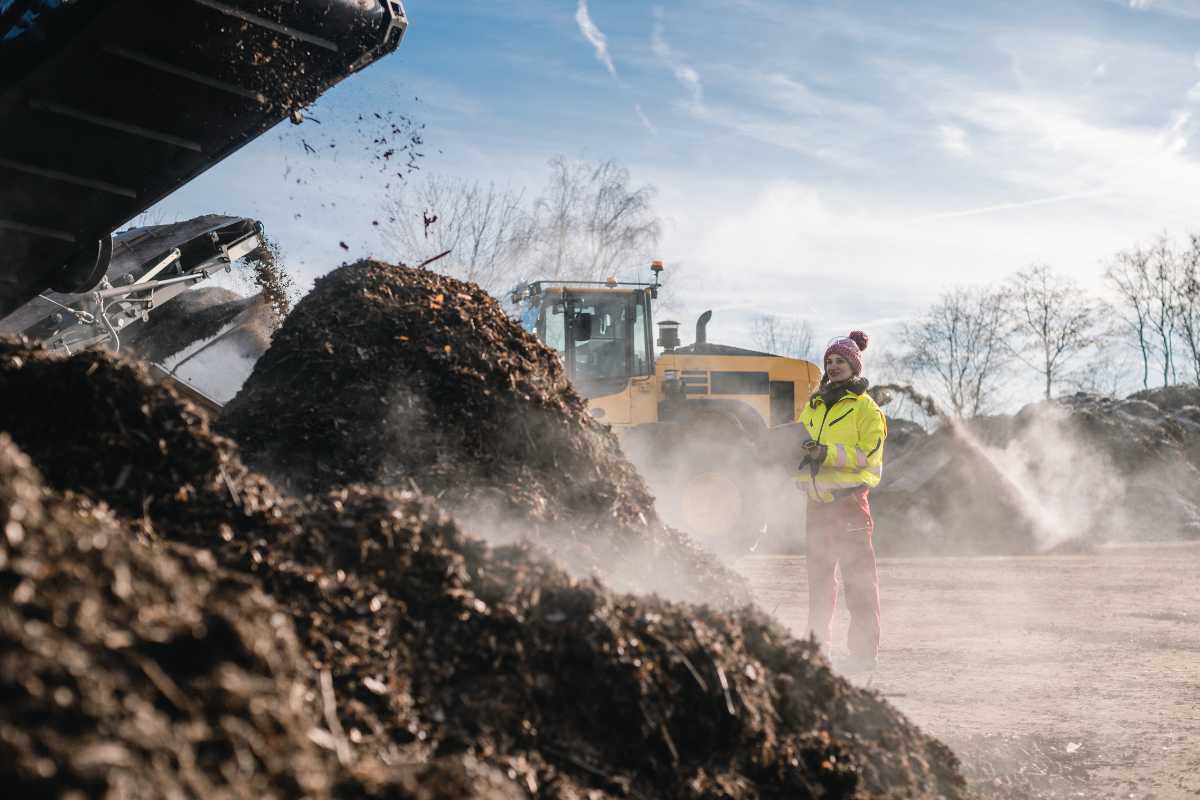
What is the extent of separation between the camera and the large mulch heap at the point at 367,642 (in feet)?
5.12

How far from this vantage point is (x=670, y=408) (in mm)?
12875

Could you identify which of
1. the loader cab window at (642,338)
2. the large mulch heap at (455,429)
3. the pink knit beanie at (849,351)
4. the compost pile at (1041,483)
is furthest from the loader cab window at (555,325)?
the compost pile at (1041,483)

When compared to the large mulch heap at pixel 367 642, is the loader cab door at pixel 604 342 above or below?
above

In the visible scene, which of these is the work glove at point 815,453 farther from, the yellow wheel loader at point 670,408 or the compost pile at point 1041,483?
the compost pile at point 1041,483

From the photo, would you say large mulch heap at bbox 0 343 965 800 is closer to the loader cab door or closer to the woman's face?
the woman's face

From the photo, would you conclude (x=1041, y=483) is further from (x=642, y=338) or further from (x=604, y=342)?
(x=604, y=342)

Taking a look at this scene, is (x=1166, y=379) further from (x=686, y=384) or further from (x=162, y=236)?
(x=162, y=236)

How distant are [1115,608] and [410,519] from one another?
29.1 ft

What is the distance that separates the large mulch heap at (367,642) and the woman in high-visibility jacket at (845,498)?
3129 millimetres

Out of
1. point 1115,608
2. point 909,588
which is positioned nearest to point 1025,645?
point 1115,608

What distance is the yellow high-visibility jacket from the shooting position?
628cm

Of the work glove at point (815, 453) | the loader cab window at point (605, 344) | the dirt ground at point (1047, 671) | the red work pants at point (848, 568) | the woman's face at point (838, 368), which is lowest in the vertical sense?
the dirt ground at point (1047, 671)

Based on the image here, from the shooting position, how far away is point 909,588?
428 inches

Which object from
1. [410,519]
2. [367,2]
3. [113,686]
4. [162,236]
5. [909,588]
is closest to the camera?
[113,686]
